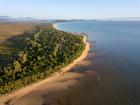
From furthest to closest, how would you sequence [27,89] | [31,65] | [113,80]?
[31,65] < [113,80] < [27,89]

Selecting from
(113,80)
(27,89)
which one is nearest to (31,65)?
(27,89)

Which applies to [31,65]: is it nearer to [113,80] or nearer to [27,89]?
[27,89]

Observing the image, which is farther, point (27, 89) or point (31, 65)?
point (31, 65)

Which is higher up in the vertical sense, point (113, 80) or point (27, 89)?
point (113, 80)

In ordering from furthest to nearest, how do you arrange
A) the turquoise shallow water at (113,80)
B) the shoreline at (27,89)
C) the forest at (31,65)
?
the forest at (31,65) < the shoreline at (27,89) < the turquoise shallow water at (113,80)

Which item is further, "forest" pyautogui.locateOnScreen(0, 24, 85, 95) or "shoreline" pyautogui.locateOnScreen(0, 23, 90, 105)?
"forest" pyautogui.locateOnScreen(0, 24, 85, 95)

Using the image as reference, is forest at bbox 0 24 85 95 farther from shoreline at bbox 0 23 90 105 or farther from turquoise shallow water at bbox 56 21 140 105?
turquoise shallow water at bbox 56 21 140 105

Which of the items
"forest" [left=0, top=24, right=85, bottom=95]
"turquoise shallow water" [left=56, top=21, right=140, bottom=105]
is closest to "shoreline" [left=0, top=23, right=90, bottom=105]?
"forest" [left=0, top=24, right=85, bottom=95]

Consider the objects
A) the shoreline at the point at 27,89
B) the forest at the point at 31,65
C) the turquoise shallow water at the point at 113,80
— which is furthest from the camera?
the forest at the point at 31,65

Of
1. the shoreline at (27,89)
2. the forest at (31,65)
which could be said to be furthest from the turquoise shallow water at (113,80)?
the forest at (31,65)

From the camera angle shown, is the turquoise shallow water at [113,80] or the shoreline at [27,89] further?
Result: the shoreline at [27,89]

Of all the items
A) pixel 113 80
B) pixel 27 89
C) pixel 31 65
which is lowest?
pixel 27 89

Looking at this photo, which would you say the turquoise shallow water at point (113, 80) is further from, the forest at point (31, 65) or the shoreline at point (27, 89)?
the forest at point (31, 65)

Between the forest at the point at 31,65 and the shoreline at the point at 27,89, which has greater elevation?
the forest at the point at 31,65
